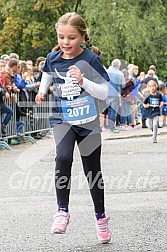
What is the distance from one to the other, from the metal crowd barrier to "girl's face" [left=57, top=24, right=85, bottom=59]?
348 inches

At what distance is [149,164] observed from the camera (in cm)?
1086

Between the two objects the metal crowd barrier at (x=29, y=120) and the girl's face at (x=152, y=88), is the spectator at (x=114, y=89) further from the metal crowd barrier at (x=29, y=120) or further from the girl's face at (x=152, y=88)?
the girl's face at (x=152, y=88)

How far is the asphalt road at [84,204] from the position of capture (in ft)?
17.8

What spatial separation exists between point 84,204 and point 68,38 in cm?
260

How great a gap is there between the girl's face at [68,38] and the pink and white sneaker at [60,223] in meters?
1.24

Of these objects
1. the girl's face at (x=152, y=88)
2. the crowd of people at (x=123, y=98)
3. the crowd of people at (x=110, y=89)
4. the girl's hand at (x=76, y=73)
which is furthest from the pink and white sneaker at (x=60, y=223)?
the crowd of people at (x=123, y=98)

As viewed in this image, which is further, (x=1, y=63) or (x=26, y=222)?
(x=1, y=63)

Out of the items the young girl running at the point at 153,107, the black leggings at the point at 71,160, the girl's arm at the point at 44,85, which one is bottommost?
the young girl running at the point at 153,107

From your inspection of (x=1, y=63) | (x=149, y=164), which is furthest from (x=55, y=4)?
(x=149, y=164)

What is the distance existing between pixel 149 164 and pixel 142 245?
18.4ft

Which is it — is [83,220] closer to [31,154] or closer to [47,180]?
[47,180]

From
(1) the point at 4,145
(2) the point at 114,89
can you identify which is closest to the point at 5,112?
(1) the point at 4,145

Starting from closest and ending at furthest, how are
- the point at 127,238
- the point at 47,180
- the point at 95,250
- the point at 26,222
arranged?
the point at 95,250, the point at 127,238, the point at 26,222, the point at 47,180

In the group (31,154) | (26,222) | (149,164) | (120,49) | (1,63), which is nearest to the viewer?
(26,222)
